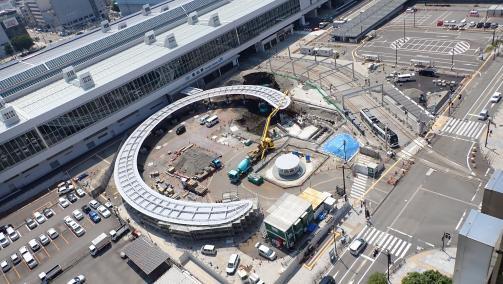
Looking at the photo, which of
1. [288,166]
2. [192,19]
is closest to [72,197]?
[288,166]

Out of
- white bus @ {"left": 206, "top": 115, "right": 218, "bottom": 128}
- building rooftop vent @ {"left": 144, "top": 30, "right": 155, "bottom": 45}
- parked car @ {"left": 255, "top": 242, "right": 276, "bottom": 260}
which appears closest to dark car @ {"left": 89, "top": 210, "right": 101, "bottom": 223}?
parked car @ {"left": 255, "top": 242, "right": 276, "bottom": 260}

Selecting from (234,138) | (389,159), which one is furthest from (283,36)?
(389,159)

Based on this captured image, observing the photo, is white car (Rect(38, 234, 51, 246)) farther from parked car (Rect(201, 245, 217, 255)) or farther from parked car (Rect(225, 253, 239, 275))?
parked car (Rect(225, 253, 239, 275))

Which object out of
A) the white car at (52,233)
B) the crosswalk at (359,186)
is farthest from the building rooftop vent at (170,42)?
the crosswalk at (359,186)

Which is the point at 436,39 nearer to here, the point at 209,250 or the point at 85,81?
the point at 209,250

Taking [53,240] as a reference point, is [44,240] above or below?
above

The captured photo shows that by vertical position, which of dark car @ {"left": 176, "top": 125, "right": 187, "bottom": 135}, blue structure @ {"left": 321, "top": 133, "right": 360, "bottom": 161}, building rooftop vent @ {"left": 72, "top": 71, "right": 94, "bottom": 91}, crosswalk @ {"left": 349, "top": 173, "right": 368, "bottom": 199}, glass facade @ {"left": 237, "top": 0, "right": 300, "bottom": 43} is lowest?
crosswalk @ {"left": 349, "top": 173, "right": 368, "bottom": 199}

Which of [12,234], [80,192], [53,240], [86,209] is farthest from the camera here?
[80,192]
